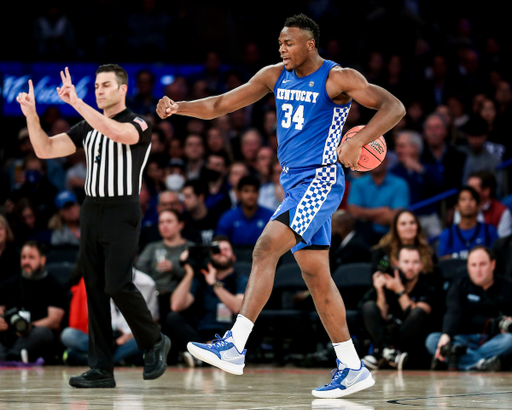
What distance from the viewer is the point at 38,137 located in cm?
591

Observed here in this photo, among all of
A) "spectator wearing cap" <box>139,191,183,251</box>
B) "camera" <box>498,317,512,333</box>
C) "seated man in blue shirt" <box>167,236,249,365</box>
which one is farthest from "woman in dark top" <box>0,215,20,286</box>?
"camera" <box>498,317,512,333</box>

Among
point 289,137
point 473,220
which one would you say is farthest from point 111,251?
point 473,220

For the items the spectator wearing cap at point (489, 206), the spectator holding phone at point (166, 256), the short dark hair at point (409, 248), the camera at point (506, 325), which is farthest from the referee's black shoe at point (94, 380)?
the spectator wearing cap at point (489, 206)

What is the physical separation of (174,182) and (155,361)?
527 centimetres

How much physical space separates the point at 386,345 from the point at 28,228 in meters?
4.86

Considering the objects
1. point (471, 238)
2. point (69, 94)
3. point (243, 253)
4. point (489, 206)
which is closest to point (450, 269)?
point (471, 238)

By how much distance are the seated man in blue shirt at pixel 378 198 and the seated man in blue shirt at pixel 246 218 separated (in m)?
1.06

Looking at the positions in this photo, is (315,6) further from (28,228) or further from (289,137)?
(289,137)

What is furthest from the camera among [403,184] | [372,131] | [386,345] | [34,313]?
[403,184]

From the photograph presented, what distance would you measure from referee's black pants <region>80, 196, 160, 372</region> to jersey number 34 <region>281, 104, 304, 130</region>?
1295mm

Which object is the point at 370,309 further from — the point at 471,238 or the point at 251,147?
the point at 251,147

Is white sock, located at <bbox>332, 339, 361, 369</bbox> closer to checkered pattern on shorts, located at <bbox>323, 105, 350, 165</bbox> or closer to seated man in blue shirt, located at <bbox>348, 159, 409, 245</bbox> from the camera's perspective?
checkered pattern on shorts, located at <bbox>323, 105, 350, 165</bbox>

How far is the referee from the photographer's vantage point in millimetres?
5750

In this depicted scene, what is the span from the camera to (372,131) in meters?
4.88
